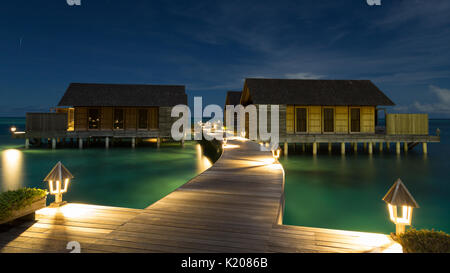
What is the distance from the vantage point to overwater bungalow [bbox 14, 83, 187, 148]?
24.9 metres

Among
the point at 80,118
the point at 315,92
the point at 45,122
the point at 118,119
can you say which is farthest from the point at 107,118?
the point at 315,92

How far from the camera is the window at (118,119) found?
27.8 m

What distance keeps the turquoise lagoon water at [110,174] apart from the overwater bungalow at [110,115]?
9.61 feet

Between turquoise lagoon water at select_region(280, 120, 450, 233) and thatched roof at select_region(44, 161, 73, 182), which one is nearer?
thatched roof at select_region(44, 161, 73, 182)

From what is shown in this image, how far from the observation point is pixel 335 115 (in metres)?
23.1

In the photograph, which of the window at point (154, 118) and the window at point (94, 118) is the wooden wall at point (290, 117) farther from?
the window at point (94, 118)

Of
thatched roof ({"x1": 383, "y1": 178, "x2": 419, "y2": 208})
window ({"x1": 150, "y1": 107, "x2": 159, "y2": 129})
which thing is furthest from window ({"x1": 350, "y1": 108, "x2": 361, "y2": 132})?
thatched roof ({"x1": 383, "y1": 178, "x2": 419, "y2": 208})

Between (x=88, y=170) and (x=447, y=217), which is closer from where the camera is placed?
(x=447, y=217)

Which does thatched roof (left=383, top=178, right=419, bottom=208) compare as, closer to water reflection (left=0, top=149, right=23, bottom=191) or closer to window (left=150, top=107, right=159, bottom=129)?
water reflection (left=0, top=149, right=23, bottom=191)

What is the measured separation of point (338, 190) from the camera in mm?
12195

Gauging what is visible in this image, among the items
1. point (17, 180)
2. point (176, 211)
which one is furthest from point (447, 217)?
point (17, 180)

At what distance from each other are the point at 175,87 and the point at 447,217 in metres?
26.7
